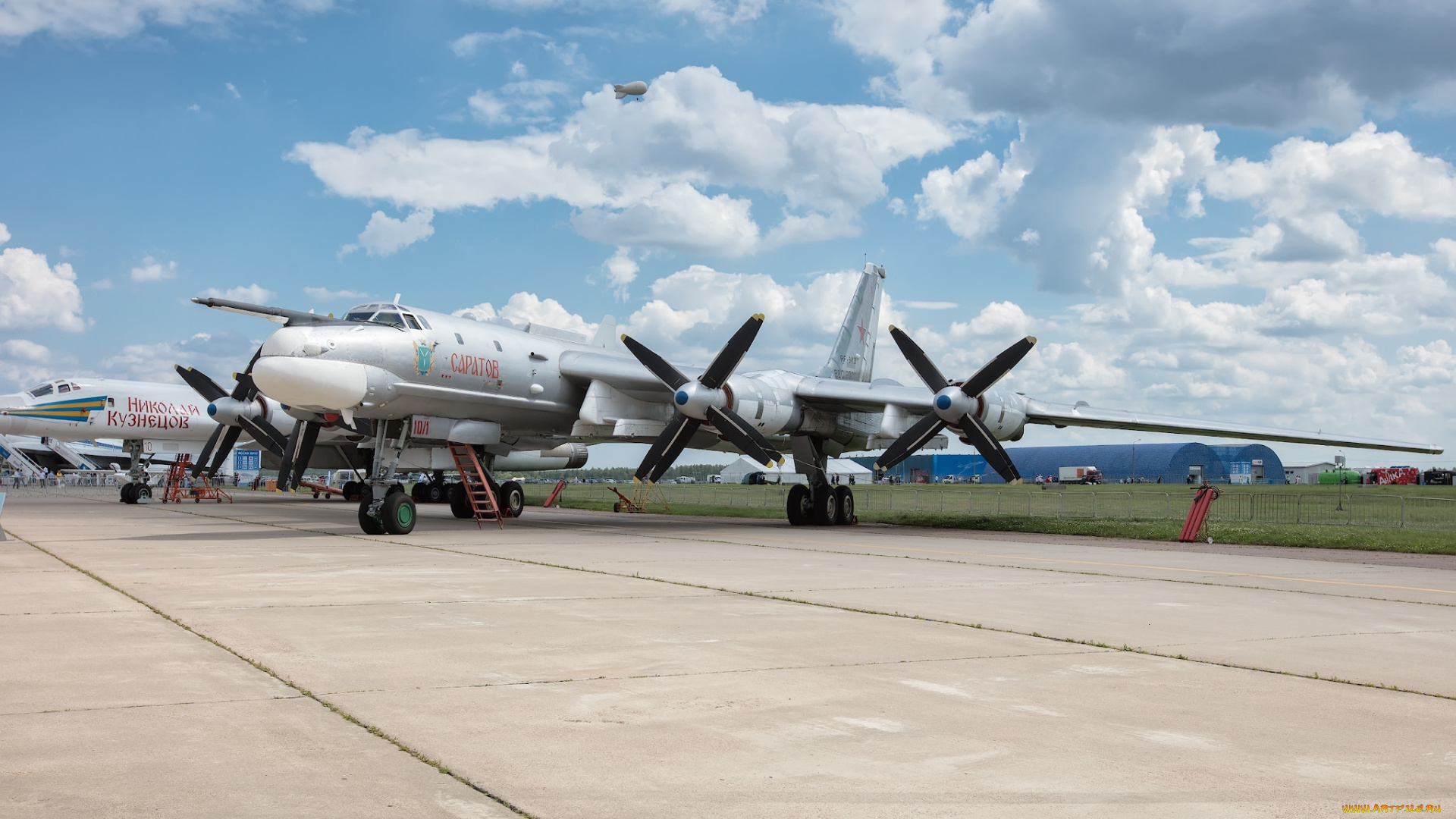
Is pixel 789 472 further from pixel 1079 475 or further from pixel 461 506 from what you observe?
pixel 461 506

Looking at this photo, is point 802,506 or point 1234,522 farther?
point 1234,522

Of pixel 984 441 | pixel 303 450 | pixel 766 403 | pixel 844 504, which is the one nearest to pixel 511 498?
pixel 303 450

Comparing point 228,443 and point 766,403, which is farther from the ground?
point 766,403

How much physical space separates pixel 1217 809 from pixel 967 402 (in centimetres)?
1716

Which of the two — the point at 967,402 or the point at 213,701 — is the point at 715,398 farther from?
the point at 213,701

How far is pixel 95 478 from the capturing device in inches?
2586

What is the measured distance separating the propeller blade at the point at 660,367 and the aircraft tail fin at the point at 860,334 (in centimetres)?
650

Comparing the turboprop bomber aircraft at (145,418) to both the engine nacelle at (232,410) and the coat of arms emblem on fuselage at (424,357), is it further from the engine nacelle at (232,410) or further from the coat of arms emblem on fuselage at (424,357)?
the coat of arms emblem on fuselage at (424,357)

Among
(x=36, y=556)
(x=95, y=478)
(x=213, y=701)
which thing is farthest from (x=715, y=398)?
(x=95, y=478)

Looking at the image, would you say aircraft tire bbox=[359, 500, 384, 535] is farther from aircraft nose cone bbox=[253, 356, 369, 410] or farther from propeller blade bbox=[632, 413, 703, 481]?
propeller blade bbox=[632, 413, 703, 481]

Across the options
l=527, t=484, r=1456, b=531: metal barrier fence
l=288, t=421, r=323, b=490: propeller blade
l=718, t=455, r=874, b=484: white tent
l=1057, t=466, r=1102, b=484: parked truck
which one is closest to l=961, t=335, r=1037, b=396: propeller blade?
l=527, t=484, r=1456, b=531: metal barrier fence

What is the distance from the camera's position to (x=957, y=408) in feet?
65.6

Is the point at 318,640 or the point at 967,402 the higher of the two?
the point at 967,402

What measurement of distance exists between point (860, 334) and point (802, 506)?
5.10 meters
